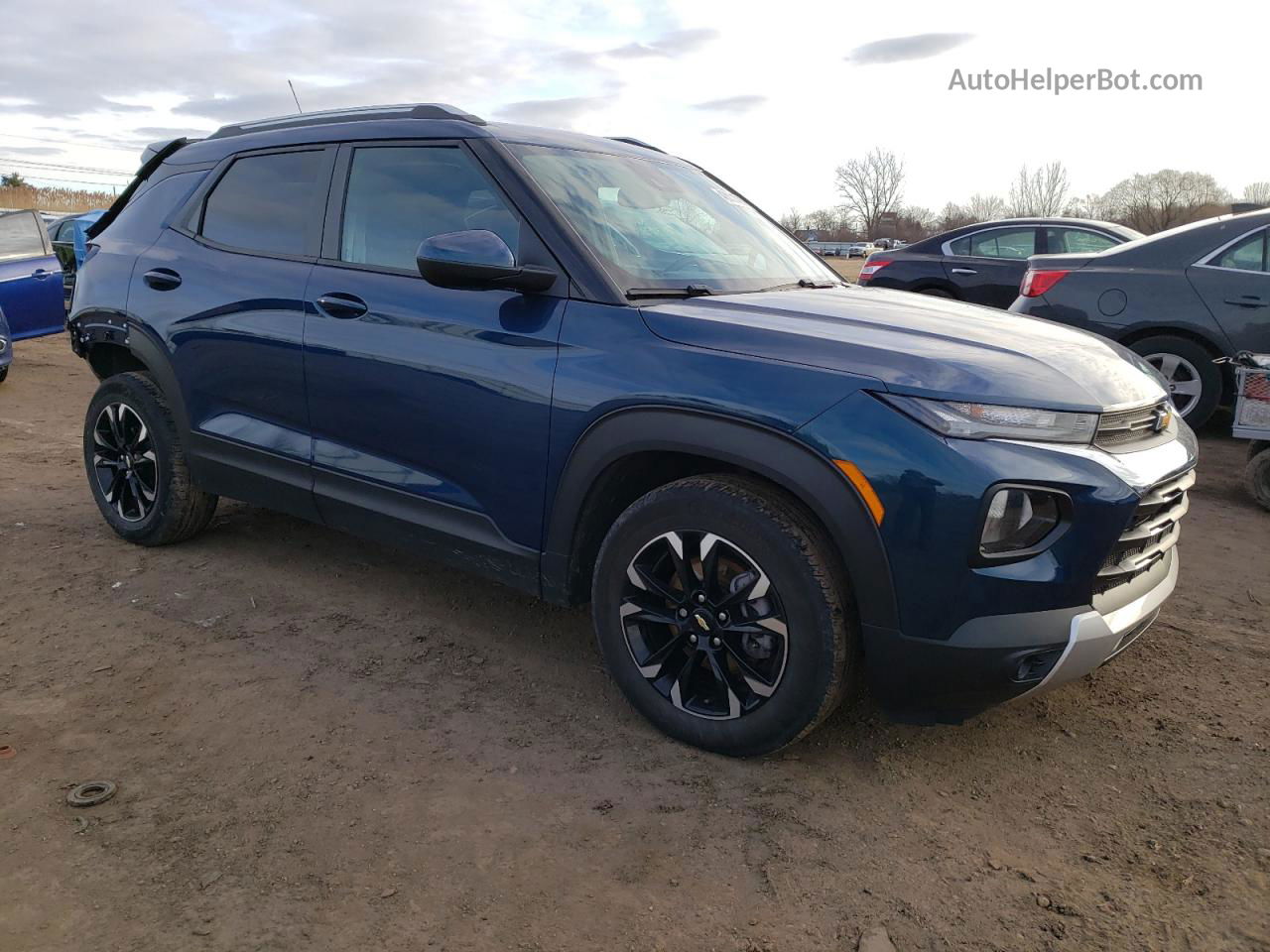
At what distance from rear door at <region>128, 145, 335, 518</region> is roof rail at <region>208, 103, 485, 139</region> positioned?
0.18 meters

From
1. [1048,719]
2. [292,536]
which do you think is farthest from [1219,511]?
[292,536]

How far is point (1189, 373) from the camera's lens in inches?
267

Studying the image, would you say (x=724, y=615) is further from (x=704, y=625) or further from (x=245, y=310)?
(x=245, y=310)

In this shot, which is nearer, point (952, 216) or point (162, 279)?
point (162, 279)

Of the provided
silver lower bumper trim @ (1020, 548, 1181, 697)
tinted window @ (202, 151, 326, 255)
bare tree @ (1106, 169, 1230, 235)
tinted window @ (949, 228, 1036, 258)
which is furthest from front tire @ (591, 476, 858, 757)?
bare tree @ (1106, 169, 1230, 235)

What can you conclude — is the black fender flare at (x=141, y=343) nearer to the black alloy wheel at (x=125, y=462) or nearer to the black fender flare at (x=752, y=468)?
the black alloy wheel at (x=125, y=462)

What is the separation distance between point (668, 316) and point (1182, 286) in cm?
541

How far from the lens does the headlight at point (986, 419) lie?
96.0 inches

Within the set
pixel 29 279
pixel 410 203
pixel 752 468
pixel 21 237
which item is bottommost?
pixel 752 468

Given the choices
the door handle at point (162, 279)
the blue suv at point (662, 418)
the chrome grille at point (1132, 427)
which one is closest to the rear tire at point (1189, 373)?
the blue suv at point (662, 418)

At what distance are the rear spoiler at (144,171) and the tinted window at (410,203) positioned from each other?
59.0 inches

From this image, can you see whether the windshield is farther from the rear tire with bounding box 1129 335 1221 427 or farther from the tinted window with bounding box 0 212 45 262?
the tinted window with bounding box 0 212 45 262

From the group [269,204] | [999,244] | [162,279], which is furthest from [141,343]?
[999,244]

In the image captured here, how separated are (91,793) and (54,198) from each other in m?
44.1
